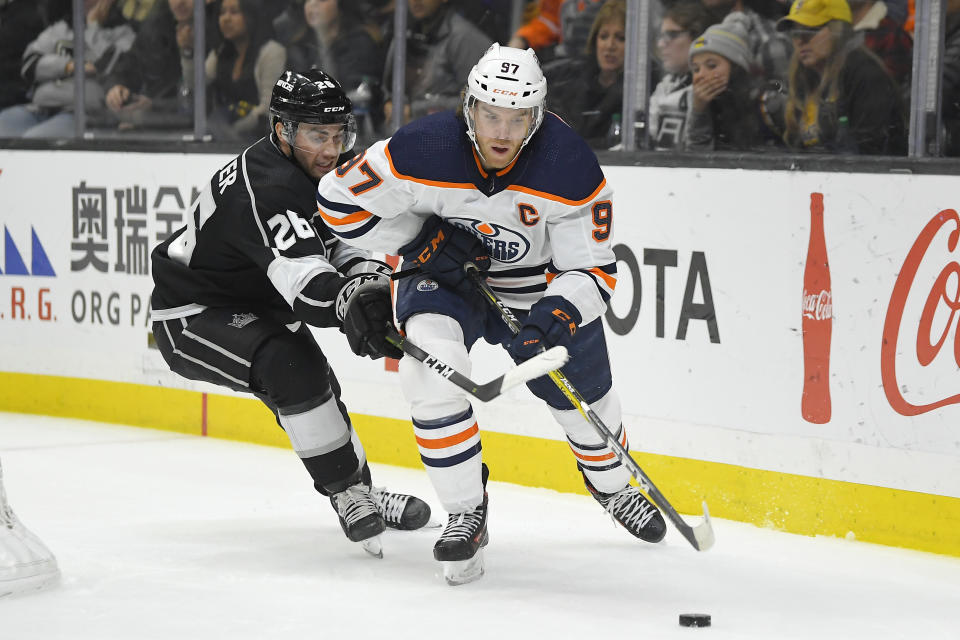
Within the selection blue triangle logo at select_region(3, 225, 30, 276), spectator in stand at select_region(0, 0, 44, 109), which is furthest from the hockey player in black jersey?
spectator in stand at select_region(0, 0, 44, 109)

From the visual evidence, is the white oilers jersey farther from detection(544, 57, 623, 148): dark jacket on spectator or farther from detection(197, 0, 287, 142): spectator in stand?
detection(197, 0, 287, 142): spectator in stand

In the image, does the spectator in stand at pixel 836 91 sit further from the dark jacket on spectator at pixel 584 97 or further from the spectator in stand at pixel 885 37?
the dark jacket on spectator at pixel 584 97

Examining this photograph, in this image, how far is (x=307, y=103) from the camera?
295 centimetres

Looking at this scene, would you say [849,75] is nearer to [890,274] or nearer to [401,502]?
[890,274]

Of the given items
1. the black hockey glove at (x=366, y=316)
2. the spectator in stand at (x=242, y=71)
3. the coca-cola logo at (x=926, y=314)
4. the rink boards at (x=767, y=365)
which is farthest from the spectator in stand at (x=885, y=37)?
the spectator in stand at (x=242, y=71)

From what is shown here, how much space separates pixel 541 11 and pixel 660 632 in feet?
7.27

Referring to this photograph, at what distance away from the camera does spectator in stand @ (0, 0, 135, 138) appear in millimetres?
5016

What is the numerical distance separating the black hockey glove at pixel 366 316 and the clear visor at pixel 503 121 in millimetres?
410

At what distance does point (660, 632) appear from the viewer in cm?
245

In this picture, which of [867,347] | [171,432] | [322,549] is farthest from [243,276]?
[171,432]

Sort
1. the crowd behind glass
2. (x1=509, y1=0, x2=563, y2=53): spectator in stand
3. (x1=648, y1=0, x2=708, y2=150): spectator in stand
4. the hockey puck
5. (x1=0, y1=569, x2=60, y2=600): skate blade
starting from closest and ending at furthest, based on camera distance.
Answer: the hockey puck → (x1=0, y1=569, x2=60, y2=600): skate blade → the crowd behind glass → (x1=648, y1=0, x2=708, y2=150): spectator in stand → (x1=509, y1=0, x2=563, y2=53): spectator in stand

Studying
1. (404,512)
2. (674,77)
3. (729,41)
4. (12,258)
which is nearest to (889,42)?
(729,41)

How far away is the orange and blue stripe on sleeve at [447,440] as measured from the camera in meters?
2.69

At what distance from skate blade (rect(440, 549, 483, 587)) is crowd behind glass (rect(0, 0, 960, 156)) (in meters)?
1.41
